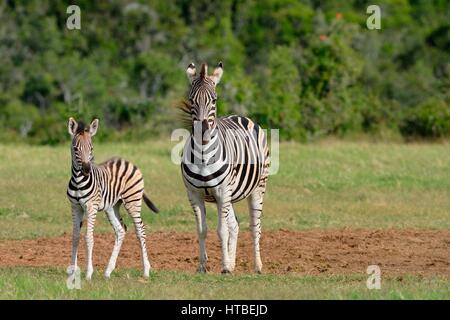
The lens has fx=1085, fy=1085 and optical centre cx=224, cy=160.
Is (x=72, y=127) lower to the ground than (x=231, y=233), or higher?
higher

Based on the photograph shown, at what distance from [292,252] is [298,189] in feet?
21.5

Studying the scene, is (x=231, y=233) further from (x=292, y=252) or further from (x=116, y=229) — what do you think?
(x=292, y=252)

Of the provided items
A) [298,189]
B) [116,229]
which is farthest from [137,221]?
[298,189]

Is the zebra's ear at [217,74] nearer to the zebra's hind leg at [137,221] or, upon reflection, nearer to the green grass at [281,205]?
the zebra's hind leg at [137,221]

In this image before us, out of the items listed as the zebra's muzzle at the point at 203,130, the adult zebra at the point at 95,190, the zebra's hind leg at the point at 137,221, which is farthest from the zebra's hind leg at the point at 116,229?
the zebra's muzzle at the point at 203,130

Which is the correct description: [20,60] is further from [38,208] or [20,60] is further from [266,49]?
[38,208]

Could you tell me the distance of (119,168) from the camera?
1252 cm

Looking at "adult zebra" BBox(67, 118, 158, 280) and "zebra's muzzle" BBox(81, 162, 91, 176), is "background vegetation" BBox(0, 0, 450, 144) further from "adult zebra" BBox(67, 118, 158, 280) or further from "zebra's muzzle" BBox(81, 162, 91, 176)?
"zebra's muzzle" BBox(81, 162, 91, 176)

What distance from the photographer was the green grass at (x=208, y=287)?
9148mm

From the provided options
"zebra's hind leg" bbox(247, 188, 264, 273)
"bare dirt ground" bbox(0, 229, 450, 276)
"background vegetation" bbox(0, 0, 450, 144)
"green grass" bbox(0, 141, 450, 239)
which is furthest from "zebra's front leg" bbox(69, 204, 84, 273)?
"background vegetation" bbox(0, 0, 450, 144)

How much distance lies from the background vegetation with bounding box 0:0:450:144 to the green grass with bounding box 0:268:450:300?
15765 mm

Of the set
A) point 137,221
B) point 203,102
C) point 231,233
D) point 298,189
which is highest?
point 203,102

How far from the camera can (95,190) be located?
1166 centimetres

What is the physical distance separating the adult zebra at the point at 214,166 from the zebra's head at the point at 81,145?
43.4 inches
